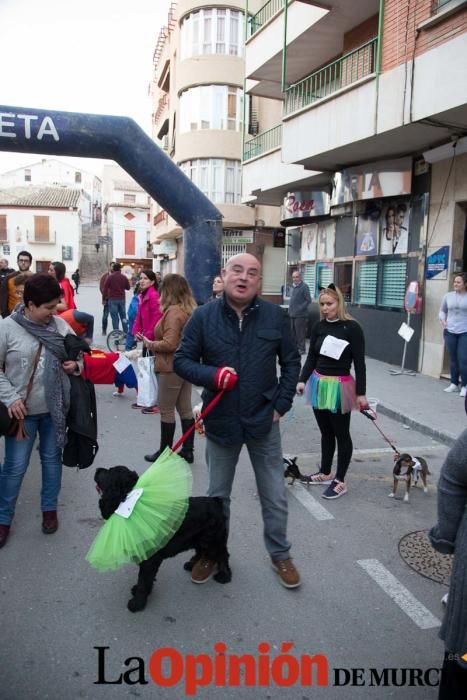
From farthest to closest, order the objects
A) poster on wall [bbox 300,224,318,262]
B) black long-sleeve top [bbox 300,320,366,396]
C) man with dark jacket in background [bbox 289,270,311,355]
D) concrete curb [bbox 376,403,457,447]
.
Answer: poster on wall [bbox 300,224,318,262], man with dark jacket in background [bbox 289,270,311,355], concrete curb [bbox 376,403,457,447], black long-sleeve top [bbox 300,320,366,396]

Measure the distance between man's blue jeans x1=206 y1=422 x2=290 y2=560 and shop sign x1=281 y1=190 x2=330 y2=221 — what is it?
463 inches

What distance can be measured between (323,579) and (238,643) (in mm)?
832

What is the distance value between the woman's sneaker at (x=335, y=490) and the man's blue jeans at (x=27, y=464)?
2276 millimetres

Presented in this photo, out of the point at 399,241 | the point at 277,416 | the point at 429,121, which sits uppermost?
the point at 429,121

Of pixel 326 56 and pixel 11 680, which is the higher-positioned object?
pixel 326 56

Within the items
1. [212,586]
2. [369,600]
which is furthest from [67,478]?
[369,600]

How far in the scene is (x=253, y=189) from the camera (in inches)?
661

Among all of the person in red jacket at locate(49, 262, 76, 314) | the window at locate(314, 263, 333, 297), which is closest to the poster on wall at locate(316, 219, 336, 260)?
the window at locate(314, 263, 333, 297)

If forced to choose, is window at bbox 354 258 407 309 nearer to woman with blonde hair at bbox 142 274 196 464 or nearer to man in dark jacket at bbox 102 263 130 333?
man in dark jacket at bbox 102 263 130 333

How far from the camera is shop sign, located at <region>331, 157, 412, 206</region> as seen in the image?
424 inches

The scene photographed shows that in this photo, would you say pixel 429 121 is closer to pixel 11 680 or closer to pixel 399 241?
pixel 399 241

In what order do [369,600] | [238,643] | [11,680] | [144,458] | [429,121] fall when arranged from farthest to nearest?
[429,121] < [144,458] < [369,600] < [238,643] < [11,680]

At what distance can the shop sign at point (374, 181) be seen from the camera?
10.8m

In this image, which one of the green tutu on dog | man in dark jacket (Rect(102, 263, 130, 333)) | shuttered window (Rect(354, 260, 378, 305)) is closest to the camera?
the green tutu on dog
